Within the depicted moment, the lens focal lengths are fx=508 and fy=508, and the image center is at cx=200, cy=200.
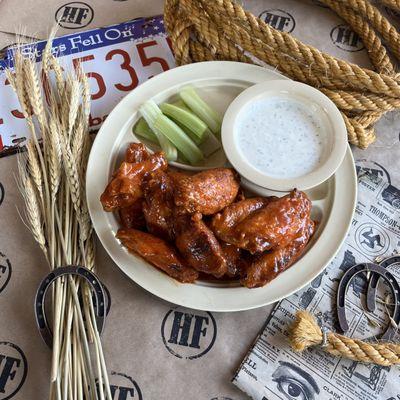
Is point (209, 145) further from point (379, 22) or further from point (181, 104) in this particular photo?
point (379, 22)

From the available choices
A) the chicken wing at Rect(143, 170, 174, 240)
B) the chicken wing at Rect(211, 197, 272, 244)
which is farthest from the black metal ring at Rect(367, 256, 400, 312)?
the chicken wing at Rect(143, 170, 174, 240)

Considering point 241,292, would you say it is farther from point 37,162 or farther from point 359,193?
point 37,162

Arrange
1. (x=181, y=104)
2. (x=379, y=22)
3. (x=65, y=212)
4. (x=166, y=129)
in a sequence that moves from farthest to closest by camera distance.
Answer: (x=379, y=22), (x=181, y=104), (x=166, y=129), (x=65, y=212)

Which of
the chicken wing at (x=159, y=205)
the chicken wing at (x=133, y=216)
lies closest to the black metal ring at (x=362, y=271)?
the chicken wing at (x=159, y=205)

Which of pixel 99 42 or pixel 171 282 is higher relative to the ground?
pixel 99 42

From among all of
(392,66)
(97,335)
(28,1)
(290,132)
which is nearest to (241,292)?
(97,335)

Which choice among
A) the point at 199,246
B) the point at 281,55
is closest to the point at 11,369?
the point at 199,246

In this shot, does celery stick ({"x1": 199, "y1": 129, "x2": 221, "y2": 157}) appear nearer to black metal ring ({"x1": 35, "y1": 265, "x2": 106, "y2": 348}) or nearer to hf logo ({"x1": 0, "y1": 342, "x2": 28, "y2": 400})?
black metal ring ({"x1": 35, "y1": 265, "x2": 106, "y2": 348})
